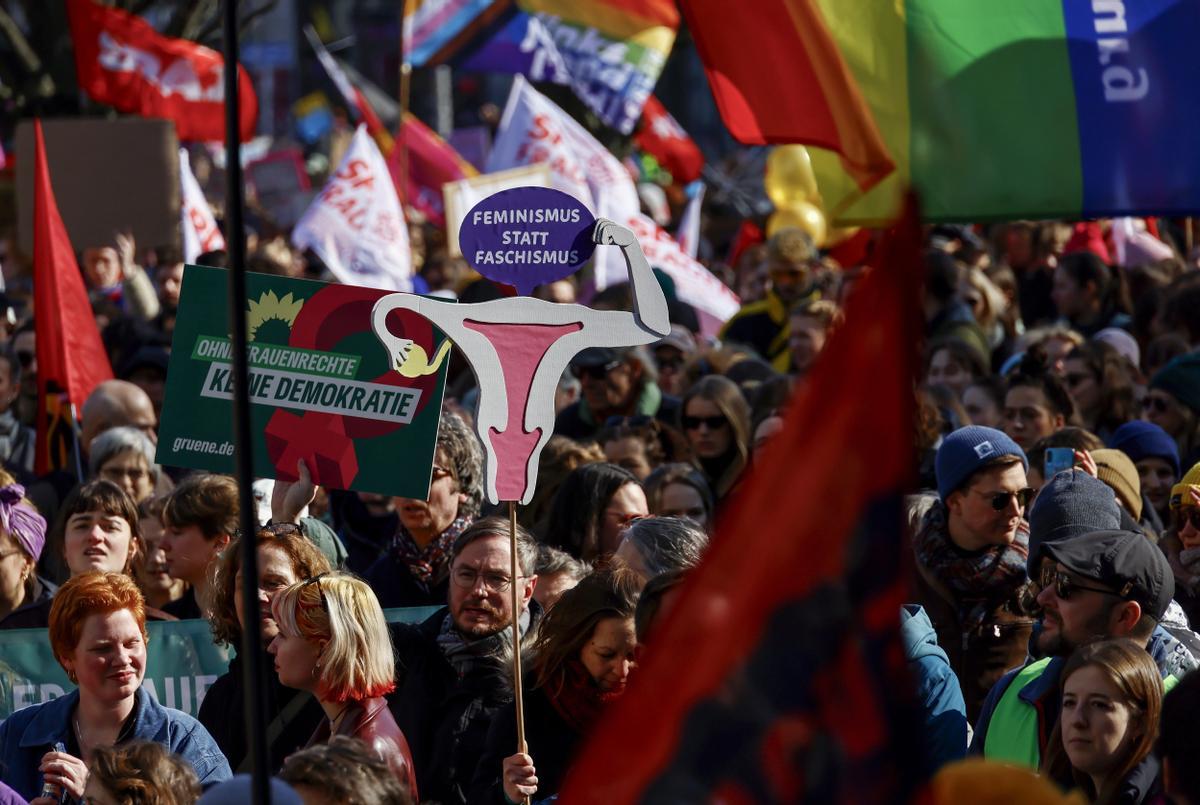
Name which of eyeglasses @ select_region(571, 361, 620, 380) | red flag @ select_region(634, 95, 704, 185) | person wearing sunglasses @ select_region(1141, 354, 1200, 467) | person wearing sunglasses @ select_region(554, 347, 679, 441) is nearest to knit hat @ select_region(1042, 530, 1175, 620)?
person wearing sunglasses @ select_region(1141, 354, 1200, 467)

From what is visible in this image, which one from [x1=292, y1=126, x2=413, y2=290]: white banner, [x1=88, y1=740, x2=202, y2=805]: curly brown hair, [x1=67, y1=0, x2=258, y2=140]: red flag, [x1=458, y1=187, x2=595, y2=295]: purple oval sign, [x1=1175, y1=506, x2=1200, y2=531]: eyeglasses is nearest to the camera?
[x1=88, y1=740, x2=202, y2=805]: curly brown hair

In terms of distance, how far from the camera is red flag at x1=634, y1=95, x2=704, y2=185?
1680cm

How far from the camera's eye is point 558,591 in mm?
4758

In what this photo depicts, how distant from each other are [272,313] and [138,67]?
34.6ft

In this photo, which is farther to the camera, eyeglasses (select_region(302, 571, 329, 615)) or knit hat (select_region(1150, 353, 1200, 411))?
knit hat (select_region(1150, 353, 1200, 411))

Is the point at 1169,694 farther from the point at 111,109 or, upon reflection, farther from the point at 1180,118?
the point at 111,109

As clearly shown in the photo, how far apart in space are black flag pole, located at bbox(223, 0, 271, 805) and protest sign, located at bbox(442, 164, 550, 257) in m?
9.36

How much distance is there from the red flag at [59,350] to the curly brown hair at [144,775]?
13.8 ft

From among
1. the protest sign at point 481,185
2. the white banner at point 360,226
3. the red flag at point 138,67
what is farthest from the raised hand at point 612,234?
the red flag at point 138,67

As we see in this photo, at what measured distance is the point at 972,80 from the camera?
504cm

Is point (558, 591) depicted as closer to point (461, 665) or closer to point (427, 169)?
point (461, 665)

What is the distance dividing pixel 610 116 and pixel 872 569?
432 inches

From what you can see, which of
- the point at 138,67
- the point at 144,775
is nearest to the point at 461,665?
the point at 144,775

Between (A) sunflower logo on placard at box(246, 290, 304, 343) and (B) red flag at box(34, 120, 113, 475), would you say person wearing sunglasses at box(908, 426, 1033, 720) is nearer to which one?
(A) sunflower logo on placard at box(246, 290, 304, 343)
